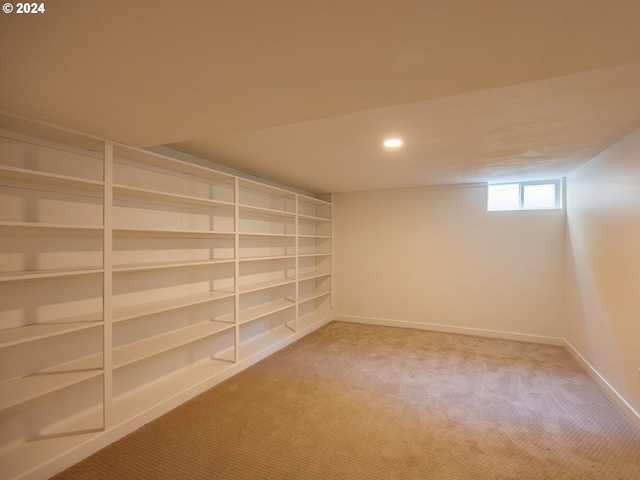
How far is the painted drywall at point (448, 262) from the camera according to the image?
13.2 ft

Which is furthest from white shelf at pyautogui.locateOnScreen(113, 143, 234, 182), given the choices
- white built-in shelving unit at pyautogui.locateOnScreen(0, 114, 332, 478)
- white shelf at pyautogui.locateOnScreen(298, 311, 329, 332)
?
white shelf at pyautogui.locateOnScreen(298, 311, 329, 332)

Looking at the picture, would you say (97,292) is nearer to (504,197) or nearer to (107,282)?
(107,282)

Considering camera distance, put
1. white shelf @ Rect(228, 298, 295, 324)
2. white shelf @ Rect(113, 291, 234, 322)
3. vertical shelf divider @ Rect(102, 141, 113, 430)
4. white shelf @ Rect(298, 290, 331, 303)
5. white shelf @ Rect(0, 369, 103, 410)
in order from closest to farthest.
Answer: white shelf @ Rect(0, 369, 103, 410)
vertical shelf divider @ Rect(102, 141, 113, 430)
white shelf @ Rect(113, 291, 234, 322)
white shelf @ Rect(228, 298, 295, 324)
white shelf @ Rect(298, 290, 331, 303)

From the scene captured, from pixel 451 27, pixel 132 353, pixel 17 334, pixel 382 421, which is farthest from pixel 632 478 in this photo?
pixel 17 334

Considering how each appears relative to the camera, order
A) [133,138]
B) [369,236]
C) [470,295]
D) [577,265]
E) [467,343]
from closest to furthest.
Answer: [133,138] → [577,265] → [467,343] → [470,295] → [369,236]

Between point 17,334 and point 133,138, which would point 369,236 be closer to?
point 133,138

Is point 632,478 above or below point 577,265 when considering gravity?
below

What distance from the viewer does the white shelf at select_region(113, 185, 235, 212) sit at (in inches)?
86.2

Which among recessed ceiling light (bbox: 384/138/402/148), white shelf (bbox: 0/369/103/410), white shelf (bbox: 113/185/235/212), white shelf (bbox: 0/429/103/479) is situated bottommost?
white shelf (bbox: 0/429/103/479)

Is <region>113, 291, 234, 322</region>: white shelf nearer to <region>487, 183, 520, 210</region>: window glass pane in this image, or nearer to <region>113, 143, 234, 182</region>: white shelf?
<region>113, 143, 234, 182</region>: white shelf

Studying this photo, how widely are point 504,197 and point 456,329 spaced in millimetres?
1995

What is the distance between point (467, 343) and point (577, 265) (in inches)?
60.7

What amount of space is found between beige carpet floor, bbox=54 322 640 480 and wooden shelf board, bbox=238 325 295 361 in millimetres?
215

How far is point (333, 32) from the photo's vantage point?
975 mm
